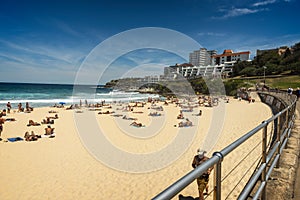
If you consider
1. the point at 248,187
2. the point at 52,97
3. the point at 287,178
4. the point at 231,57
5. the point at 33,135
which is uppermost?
the point at 231,57

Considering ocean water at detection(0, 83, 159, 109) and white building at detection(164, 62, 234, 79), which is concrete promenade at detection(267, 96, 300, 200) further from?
white building at detection(164, 62, 234, 79)

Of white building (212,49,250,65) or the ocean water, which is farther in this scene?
white building (212,49,250,65)

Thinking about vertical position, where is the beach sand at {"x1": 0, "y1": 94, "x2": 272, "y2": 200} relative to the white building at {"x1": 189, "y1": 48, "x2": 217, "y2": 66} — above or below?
below

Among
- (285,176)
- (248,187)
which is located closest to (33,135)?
(285,176)

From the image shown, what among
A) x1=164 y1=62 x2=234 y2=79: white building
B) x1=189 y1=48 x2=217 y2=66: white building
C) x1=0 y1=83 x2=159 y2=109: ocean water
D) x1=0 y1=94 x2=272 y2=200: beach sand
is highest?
x1=189 y1=48 x2=217 y2=66: white building

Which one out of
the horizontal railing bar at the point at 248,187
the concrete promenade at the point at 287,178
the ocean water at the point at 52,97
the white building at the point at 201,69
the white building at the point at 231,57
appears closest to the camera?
the horizontal railing bar at the point at 248,187

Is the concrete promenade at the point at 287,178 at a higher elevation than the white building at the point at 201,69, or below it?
below

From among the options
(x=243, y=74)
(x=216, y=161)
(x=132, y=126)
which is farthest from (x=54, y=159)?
(x=243, y=74)

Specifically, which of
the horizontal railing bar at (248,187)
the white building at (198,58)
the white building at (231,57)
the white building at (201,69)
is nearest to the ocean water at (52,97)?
the white building at (201,69)

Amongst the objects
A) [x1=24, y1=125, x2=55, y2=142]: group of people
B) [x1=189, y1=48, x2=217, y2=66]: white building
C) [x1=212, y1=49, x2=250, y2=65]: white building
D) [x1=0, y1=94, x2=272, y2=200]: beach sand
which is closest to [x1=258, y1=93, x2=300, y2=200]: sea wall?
[x1=0, y1=94, x2=272, y2=200]: beach sand

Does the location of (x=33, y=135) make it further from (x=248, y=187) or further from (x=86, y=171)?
(x=248, y=187)

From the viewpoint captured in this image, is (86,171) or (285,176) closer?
(285,176)

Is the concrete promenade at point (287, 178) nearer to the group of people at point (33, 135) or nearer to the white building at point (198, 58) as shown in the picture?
the group of people at point (33, 135)

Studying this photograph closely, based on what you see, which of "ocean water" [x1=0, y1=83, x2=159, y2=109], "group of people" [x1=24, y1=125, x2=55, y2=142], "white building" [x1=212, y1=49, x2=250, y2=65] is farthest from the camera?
"white building" [x1=212, y1=49, x2=250, y2=65]
